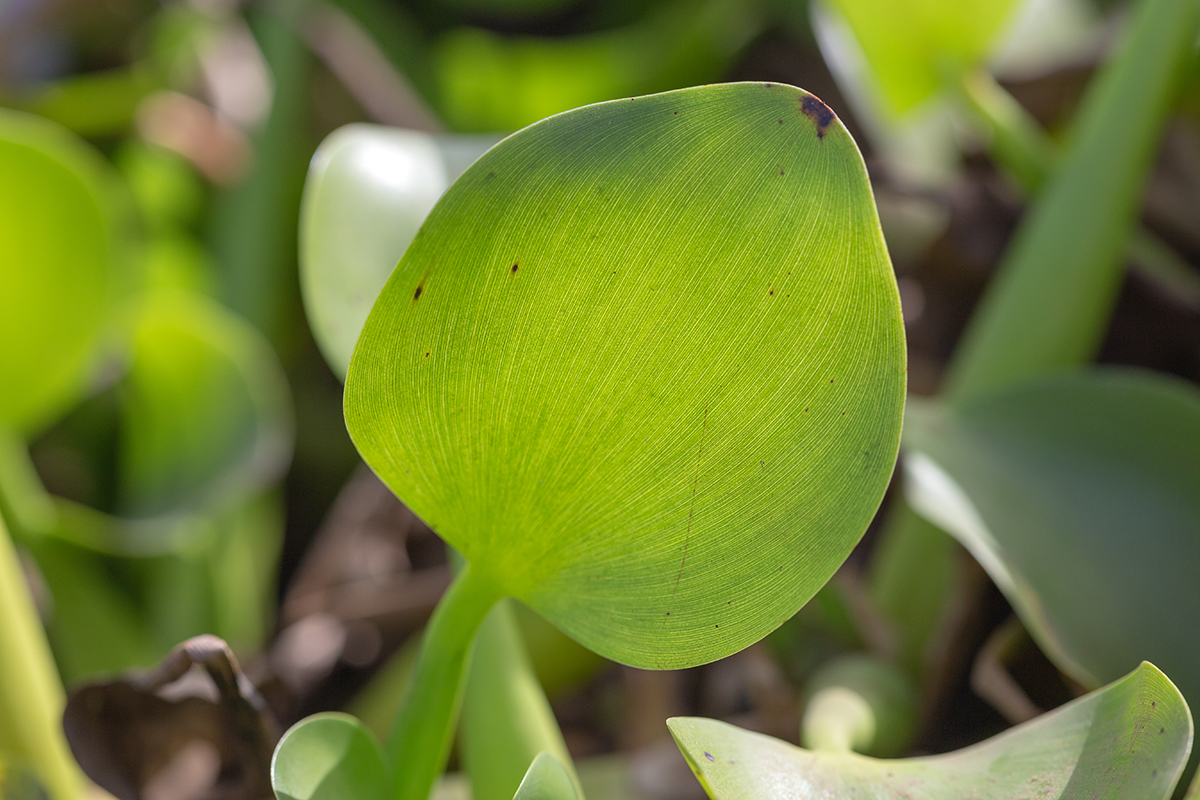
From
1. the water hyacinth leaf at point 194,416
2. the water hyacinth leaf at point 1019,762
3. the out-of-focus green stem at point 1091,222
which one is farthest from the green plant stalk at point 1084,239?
the water hyacinth leaf at point 194,416

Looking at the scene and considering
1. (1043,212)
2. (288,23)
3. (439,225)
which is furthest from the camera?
(288,23)

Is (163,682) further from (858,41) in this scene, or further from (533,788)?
(858,41)

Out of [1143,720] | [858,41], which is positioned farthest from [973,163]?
[1143,720]

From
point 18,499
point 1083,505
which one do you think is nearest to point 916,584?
point 1083,505

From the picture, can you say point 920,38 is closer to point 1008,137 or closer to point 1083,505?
point 1008,137

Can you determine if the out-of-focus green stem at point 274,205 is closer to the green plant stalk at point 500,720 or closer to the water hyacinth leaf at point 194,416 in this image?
the water hyacinth leaf at point 194,416

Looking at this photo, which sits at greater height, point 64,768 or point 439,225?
point 439,225
